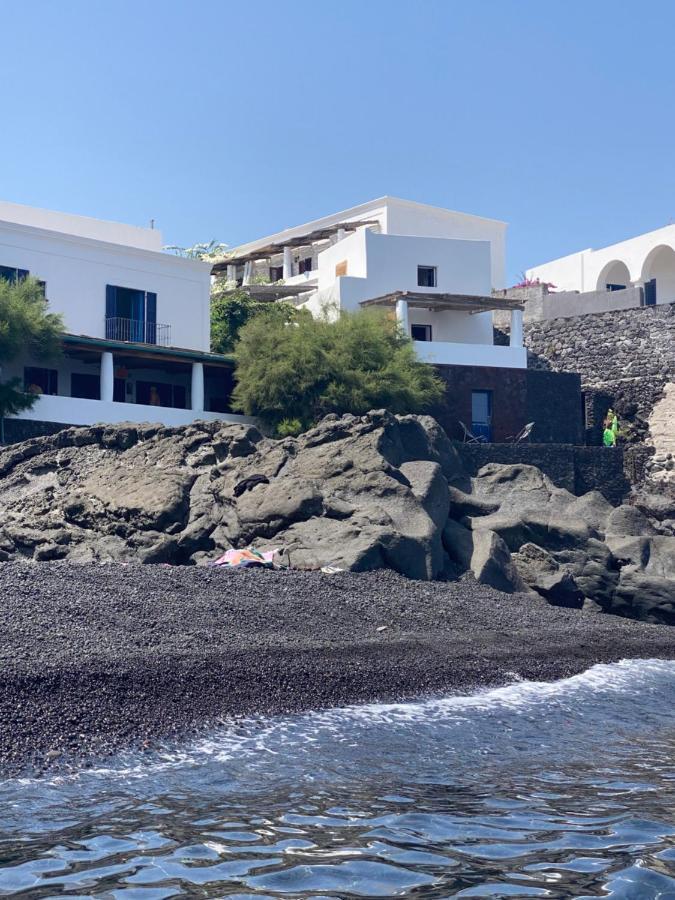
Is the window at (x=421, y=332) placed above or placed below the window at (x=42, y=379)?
above

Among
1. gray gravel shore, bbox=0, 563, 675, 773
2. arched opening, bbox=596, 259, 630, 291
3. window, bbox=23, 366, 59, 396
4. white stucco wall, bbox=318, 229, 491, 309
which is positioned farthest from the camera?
arched opening, bbox=596, 259, 630, 291

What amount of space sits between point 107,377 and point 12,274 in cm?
421

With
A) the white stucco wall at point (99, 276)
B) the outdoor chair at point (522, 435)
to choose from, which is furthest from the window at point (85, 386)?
the outdoor chair at point (522, 435)

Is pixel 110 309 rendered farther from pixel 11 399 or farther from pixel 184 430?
pixel 184 430

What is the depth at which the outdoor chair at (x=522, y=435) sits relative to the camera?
1391 inches

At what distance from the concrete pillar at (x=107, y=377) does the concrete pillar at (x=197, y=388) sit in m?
2.79

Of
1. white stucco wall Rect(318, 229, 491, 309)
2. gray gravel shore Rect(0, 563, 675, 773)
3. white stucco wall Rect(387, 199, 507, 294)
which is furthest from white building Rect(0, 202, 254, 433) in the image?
white stucco wall Rect(387, 199, 507, 294)

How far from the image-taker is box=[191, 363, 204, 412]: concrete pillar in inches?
1339

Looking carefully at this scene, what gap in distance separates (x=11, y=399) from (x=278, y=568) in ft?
44.7

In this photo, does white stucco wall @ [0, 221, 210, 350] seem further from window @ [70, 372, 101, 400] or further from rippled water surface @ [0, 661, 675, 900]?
rippled water surface @ [0, 661, 675, 900]

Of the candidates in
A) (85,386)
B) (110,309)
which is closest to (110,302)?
(110,309)

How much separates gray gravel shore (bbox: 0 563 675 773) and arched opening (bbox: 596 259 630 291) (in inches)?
1399

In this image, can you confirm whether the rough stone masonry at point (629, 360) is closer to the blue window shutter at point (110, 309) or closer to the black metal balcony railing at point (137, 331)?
the black metal balcony railing at point (137, 331)

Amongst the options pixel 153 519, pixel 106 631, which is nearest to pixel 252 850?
pixel 106 631
